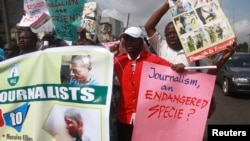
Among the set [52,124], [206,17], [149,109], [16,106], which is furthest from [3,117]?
[206,17]

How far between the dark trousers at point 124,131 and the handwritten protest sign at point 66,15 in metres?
1.45

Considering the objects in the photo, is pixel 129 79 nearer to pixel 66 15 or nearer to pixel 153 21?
pixel 153 21

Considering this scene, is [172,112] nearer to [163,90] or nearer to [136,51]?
[163,90]

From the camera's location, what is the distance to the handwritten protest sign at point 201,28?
300 centimetres

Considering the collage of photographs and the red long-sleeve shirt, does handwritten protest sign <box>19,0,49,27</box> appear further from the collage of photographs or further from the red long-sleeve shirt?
the collage of photographs

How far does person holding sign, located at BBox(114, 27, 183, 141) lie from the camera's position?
307 cm

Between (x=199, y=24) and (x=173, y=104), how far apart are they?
76 centimetres

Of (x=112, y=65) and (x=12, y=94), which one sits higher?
(x=112, y=65)

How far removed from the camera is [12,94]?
3.14 metres

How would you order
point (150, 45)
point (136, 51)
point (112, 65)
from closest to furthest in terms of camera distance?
1. point (112, 65)
2. point (136, 51)
3. point (150, 45)

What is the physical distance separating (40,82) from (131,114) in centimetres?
87

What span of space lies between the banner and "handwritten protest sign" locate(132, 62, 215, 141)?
0.39 meters

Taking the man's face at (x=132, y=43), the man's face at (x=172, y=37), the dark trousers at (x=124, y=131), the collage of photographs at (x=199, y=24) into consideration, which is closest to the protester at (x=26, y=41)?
the man's face at (x=132, y=43)

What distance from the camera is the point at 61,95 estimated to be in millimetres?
2988
